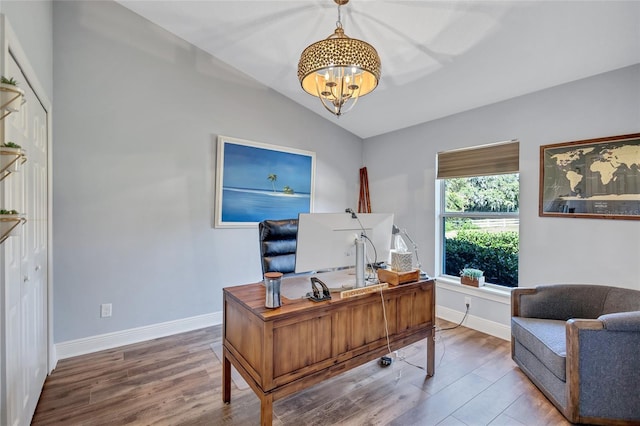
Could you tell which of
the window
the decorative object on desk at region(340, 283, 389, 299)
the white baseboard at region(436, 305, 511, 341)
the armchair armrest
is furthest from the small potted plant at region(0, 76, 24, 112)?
the white baseboard at region(436, 305, 511, 341)

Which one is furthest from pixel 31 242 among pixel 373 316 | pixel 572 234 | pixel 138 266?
pixel 572 234

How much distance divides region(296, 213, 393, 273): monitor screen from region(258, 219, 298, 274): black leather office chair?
0.60m

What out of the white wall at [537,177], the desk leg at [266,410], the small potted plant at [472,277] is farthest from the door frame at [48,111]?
the small potted plant at [472,277]

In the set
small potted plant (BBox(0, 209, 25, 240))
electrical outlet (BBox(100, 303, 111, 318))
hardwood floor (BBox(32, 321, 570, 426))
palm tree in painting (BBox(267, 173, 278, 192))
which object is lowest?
hardwood floor (BBox(32, 321, 570, 426))

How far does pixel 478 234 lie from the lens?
3.28 m

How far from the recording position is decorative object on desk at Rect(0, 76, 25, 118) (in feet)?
3.84

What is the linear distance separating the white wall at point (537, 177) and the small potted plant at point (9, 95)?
3199mm

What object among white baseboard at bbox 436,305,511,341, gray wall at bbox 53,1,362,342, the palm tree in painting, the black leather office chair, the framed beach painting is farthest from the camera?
the palm tree in painting

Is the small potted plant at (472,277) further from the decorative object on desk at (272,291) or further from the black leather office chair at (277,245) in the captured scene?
the decorative object on desk at (272,291)

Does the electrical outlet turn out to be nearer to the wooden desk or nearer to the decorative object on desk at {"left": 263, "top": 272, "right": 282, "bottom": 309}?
the wooden desk

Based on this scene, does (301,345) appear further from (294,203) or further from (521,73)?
(521,73)

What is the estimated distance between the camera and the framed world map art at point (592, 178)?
224cm

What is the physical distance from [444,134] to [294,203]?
201 cm

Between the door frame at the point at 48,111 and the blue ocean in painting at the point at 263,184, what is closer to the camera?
the door frame at the point at 48,111
